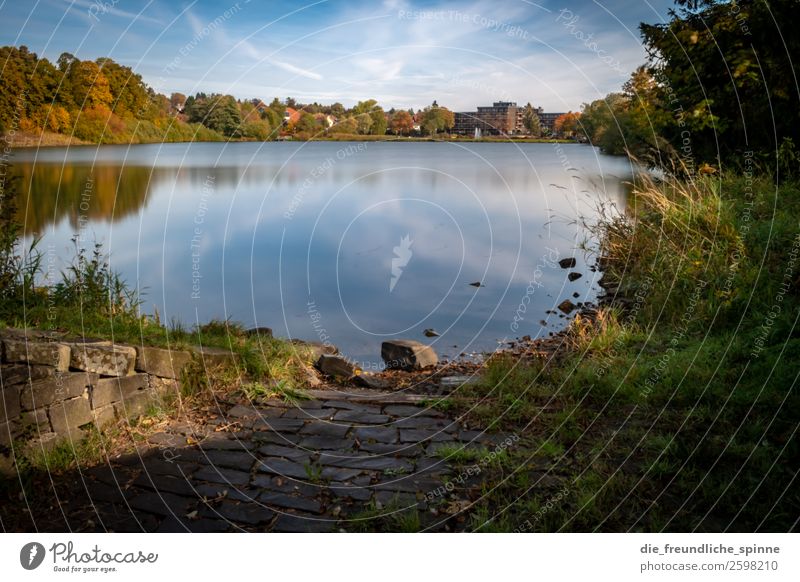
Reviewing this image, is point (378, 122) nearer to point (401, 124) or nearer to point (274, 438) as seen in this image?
point (401, 124)

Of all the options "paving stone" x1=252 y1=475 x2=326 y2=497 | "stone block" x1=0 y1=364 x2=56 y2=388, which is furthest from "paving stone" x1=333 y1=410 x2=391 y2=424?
"stone block" x1=0 y1=364 x2=56 y2=388

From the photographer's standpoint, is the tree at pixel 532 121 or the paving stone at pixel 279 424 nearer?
the paving stone at pixel 279 424

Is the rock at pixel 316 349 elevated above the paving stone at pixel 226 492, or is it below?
above

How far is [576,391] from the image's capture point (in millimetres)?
5117

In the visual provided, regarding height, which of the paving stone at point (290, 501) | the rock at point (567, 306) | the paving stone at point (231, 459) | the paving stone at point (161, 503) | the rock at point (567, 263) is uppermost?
the rock at point (567, 263)

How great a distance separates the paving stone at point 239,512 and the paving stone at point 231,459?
1.54 ft

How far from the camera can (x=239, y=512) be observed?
3525mm

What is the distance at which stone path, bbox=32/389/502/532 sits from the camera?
3457 mm

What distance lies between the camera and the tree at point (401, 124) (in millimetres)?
9789

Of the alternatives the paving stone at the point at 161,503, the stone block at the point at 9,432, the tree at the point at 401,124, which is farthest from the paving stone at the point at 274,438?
the tree at the point at 401,124

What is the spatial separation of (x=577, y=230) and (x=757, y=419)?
10.4 metres

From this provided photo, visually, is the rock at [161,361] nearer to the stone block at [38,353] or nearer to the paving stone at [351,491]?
the stone block at [38,353]

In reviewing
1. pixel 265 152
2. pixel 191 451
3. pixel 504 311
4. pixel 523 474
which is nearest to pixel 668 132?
pixel 504 311
